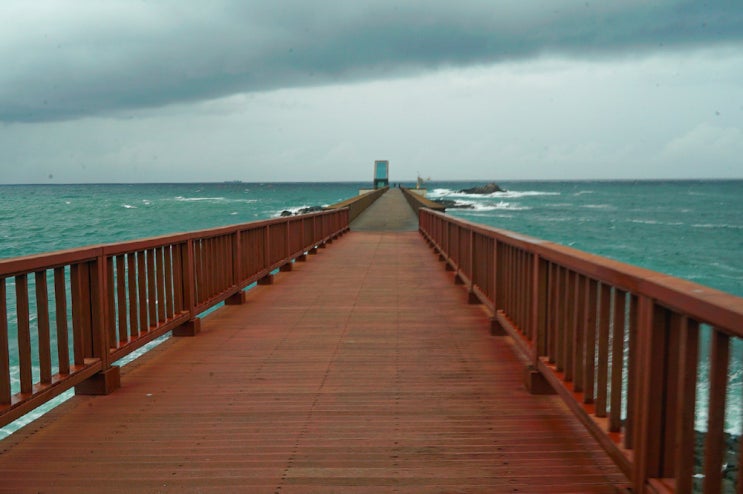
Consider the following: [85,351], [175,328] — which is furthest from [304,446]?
[175,328]

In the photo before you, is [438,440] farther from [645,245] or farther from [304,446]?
[645,245]

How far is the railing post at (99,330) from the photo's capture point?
17.3 feet

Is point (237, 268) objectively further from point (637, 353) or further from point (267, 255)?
point (637, 353)

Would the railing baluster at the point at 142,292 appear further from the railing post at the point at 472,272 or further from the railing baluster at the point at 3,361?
the railing post at the point at 472,272

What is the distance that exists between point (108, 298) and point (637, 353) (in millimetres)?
4110

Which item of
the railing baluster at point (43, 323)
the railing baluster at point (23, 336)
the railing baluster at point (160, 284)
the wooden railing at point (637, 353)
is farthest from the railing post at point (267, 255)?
the railing baluster at point (23, 336)

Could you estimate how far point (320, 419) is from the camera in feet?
15.7

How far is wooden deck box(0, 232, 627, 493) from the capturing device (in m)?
3.80

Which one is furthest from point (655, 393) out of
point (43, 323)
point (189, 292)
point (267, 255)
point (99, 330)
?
point (267, 255)

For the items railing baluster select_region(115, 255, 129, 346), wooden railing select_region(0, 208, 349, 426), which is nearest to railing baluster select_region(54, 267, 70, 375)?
wooden railing select_region(0, 208, 349, 426)

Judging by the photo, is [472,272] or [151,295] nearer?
[151,295]

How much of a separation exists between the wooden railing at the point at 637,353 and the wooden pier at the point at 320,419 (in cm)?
11

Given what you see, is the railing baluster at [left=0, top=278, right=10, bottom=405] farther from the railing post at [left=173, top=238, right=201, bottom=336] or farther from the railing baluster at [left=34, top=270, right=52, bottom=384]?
the railing post at [left=173, top=238, right=201, bottom=336]

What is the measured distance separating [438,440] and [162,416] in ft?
6.67
